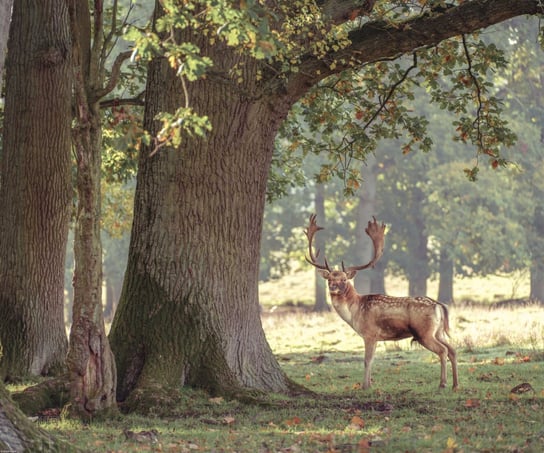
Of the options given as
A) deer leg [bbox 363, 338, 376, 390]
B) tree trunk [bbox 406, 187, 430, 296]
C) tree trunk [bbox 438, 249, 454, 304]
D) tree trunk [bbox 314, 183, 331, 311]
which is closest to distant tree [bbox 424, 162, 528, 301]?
tree trunk [bbox 438, 249, 454, 304]

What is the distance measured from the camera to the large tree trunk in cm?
1155

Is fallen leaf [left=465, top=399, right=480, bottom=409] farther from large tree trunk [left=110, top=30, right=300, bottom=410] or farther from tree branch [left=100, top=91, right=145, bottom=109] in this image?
tree branch [left=100, top=91, right=145, bottom=109]

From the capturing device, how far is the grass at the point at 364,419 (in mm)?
8398

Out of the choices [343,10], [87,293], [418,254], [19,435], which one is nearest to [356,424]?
[87,293]

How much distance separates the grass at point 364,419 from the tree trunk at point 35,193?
3.57 metres

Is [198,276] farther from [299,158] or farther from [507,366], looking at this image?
[299,158]

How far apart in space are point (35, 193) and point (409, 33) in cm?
566

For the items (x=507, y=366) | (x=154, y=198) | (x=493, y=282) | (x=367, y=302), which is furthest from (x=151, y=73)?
(x=493, y=282)

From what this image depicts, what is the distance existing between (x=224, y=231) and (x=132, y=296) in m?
1.32

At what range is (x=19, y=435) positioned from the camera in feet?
23.6

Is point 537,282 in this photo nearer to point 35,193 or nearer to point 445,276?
point 445,276

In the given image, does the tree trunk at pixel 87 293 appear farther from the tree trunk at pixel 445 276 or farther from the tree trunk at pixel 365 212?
the tree trunk at pixel 445 276

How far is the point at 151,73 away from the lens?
40.5ft

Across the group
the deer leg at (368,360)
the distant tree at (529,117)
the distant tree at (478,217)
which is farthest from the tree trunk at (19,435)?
the distant tree at (529,117)
